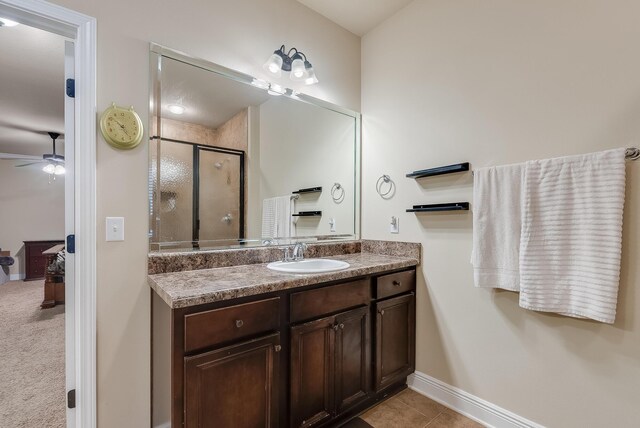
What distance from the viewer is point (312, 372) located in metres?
1.41

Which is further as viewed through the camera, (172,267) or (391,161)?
(391,161)

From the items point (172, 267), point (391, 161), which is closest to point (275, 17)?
point (391, 161)

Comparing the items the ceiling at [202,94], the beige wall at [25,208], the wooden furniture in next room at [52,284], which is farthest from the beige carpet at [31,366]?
the beige wall at [25,208]

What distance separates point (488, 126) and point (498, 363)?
1370 mm

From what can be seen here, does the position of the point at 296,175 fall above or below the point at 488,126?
below

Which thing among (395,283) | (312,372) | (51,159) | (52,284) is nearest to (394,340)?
(395,283)

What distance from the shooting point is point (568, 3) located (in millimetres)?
1376

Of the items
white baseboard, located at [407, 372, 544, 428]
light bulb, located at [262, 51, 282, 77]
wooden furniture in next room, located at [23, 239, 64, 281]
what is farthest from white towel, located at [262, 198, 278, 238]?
wooden furniture in next room, located at [23, 239, 64, 281]

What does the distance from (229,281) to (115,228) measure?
0.62 meters

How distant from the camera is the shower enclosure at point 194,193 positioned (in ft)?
4.91

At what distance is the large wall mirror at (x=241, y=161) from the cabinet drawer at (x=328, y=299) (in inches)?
25.3

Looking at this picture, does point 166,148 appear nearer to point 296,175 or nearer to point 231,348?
point 296,175

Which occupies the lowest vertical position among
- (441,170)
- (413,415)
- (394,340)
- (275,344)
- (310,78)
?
(413,415)

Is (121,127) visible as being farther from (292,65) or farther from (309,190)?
(309,190)
